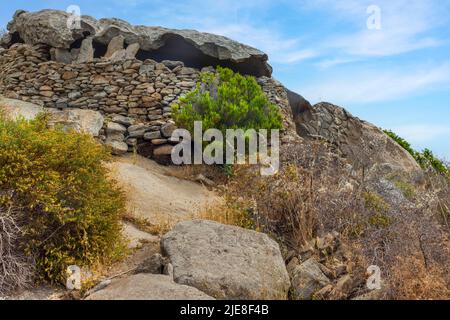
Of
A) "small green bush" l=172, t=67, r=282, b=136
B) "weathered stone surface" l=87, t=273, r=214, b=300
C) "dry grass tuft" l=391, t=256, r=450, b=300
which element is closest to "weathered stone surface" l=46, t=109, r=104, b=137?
"small green bush" l=172, t=67, r=282, b=136

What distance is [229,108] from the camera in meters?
13.2

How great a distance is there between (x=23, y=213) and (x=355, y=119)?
1560cm

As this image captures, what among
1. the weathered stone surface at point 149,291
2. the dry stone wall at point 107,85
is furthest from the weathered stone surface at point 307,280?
the dry stone wall at point 107,85

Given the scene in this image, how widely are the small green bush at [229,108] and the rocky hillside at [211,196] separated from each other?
71 cm

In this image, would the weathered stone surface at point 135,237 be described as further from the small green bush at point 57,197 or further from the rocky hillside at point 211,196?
the small green bush at point 57,197

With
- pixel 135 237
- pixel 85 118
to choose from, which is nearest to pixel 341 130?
pixel 85 118

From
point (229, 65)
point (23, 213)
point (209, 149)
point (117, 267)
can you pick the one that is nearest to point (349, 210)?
point (117, 267)

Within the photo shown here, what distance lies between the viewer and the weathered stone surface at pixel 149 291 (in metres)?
4.89

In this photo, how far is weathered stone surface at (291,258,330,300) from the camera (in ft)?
19.0

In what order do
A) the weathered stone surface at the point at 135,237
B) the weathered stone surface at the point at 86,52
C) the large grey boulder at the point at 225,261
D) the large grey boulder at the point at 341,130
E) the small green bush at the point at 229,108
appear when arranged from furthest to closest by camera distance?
the large grey boulder at the point at 341,130, the weathered stone surface at the point at 86,52, the small green bush at the point at 229,108, the weathered stone surface at the point at 135,237, the large grey boulder at the point at 225,261
